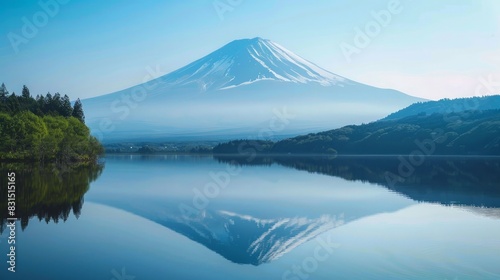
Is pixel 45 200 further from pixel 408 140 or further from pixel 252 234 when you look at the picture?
pixel 408 140

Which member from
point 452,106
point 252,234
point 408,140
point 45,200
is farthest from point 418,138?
point 252,234

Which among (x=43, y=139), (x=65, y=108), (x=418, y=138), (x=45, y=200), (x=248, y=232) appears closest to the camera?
(x=248, y=232)

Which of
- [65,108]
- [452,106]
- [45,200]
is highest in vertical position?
[452,106]

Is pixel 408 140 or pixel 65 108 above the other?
pixel 65 108

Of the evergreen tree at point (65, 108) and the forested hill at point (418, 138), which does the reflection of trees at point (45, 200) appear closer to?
the evergreen tree at point (65, 108)

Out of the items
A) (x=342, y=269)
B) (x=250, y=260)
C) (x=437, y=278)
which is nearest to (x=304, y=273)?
(x=342, y=269)

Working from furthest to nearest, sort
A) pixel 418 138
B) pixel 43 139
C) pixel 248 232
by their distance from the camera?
1. pixel 418 138
2. pixel 43 139
3. pixel 248 232
